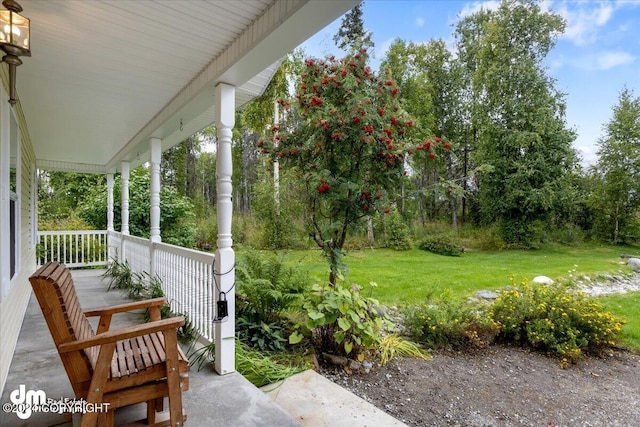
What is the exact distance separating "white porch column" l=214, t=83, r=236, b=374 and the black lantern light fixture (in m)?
1.19

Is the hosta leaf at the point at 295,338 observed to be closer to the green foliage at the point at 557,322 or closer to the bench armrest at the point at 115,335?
the bench armrest at the point at 115,335

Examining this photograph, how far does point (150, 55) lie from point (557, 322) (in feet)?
17.1

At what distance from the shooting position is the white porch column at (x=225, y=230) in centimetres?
274

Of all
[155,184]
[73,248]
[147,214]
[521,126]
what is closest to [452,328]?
[155,184]

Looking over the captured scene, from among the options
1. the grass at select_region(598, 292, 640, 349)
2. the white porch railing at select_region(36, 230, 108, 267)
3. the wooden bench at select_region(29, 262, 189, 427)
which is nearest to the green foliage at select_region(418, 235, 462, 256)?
the grass at select_region(598, 292, 640, 349)

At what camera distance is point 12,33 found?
1.90m

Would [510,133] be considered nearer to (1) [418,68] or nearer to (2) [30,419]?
(1) [418,68]

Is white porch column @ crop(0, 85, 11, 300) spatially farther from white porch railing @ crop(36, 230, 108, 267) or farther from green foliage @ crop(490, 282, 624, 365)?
white porch railing @ crop(36, 230, 108, 267)

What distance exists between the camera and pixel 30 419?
2.14 meters

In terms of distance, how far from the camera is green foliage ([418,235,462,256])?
11189 mm

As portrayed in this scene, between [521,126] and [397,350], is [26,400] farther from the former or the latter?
[521,126]

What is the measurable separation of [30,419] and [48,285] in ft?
3.63

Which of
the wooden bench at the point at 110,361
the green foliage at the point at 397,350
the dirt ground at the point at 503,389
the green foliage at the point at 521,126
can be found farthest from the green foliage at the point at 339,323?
the green foliage at the point at 521,126

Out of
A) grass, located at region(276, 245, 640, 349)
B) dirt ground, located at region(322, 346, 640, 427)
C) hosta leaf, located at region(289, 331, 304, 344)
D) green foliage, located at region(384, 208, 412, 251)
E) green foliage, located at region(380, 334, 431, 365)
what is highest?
green foliage, located at region(384, 208, 412, 251)
